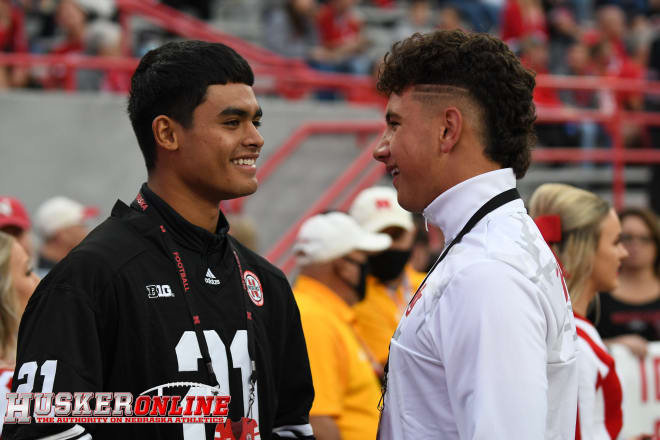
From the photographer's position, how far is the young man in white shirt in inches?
94.3

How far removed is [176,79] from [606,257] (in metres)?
2.07

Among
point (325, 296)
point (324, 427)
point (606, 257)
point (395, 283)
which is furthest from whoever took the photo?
point (395, 283)

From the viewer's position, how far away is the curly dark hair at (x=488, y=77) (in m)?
2.69

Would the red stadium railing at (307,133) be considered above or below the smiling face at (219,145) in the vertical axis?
above

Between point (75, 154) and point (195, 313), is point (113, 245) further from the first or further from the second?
point (75, 154)

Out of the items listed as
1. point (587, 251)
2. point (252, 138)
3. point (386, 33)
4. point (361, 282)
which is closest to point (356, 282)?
point (361, 282)

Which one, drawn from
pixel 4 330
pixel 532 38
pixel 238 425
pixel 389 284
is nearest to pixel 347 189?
pixel 389 284

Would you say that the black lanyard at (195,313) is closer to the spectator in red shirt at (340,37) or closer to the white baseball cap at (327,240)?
the white baseball cap at (327,240)

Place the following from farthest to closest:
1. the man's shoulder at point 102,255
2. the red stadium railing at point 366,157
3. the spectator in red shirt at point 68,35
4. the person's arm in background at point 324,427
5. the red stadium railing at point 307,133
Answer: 1. the spectator in red shirt at point 68,35
2. the red stadium railing at point 307,133
3. the red stadium railing at point 366,157
4. the person's arm in background at point 324,427
5. the man's shoulder at point 102,255

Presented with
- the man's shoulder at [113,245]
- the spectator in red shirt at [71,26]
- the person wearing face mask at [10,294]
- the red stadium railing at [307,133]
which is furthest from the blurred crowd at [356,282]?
the spectator in red shirt at [71,26]

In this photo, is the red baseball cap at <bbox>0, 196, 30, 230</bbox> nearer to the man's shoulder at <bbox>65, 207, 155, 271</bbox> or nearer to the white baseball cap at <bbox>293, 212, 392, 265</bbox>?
the white baseball cap at <bbox>293, 212, 392, 265</bbox>

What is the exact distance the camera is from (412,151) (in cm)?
279

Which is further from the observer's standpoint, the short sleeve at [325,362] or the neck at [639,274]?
the neck at [639,274]

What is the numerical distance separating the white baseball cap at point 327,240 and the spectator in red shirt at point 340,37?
280 inches
